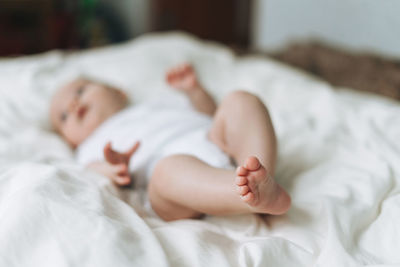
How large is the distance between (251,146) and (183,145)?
0.18 meters

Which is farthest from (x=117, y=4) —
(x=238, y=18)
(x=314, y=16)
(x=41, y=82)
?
(x=41, y=82)

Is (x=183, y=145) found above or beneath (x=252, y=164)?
beneath

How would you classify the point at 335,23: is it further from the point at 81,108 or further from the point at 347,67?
the point at 81,108

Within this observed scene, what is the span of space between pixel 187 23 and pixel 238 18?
53 centimetres

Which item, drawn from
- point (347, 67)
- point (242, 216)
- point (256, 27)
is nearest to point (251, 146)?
point (242, 216)

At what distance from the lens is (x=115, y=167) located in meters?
0.79

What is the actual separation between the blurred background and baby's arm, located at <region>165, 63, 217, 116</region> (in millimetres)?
544

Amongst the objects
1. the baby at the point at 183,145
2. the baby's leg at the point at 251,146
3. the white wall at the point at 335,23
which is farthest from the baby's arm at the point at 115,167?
the white wall at the point at 335,23

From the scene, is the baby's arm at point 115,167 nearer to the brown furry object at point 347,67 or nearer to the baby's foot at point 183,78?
the baby's foot at point 183,78

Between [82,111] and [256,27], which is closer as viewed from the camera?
[82,111]

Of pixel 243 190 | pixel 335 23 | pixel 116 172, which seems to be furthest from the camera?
pixel 335 23

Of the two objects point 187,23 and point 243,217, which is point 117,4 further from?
point 243,217

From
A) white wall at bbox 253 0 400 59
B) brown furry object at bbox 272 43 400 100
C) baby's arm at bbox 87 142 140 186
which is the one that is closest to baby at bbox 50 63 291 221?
baby's arm at bbox 87 142 140 186

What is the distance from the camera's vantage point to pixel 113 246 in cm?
52
